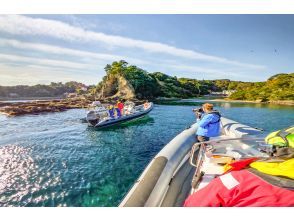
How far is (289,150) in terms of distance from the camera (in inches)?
59.8

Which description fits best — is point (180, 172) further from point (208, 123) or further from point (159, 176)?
point (208, 123)

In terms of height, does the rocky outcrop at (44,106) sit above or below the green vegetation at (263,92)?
below

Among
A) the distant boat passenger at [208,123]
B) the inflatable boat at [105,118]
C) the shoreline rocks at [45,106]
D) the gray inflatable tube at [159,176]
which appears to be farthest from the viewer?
the inflatable boat at [105,118]

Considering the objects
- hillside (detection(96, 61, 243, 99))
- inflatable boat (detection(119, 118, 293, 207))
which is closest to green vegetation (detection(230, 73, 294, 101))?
hillside (detection(96, 61, 243, 99))

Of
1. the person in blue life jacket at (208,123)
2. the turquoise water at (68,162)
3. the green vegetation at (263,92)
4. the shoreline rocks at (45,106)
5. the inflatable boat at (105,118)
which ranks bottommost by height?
the turquoise water at (68,162)

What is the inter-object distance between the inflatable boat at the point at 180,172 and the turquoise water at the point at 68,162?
3.71 feet

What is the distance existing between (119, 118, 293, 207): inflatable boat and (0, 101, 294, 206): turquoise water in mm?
1130

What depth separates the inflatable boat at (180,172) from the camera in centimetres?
203

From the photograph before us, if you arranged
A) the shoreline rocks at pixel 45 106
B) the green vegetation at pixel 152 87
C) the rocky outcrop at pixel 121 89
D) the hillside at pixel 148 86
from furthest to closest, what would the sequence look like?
the rocky outcrop at pixel 121 89 → the hillside at pixel 148 86 → the shoreline rocks at pixel 45 106 → the green vegetation at pixel 152 87

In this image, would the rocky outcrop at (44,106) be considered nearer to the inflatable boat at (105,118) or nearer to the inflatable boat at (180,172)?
the inflatable boat at (105,118)

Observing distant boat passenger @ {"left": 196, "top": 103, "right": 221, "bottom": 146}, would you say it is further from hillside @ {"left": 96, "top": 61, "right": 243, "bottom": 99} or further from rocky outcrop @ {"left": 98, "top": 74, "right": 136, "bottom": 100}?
rocky outcrop @ {"left": 98, "top": 74, "right": 136, "bottom": 100}

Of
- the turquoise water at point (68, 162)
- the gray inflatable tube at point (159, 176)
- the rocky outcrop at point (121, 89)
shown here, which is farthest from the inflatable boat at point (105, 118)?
the rocky outcrop at point (121, 89)
